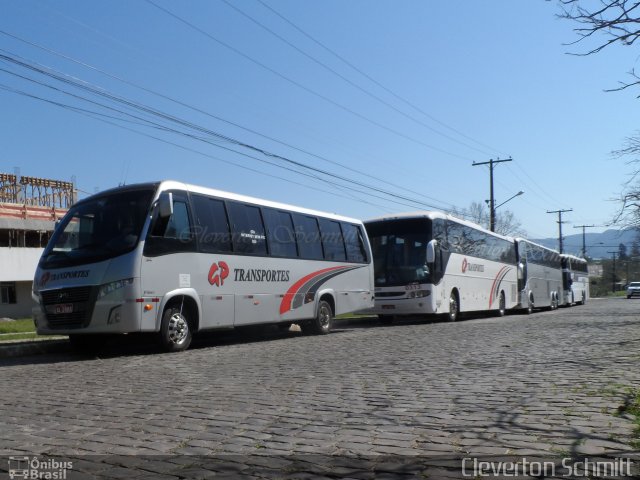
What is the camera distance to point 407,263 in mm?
22141

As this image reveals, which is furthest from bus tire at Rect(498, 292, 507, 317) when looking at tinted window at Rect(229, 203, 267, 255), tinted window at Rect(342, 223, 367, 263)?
tinted window at Rect(229, 203, 267, 255)

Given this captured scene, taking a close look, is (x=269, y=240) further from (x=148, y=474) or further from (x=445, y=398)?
(x=148, y=474)

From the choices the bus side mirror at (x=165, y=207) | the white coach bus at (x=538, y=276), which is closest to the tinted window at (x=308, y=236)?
the bus side mirror at (x=165, y=207)

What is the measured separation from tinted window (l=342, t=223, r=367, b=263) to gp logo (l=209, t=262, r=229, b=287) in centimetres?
601

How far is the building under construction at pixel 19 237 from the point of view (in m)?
41.9

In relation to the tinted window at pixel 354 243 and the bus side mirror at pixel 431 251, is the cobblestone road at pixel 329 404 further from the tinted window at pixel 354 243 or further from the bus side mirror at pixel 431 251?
the bus side mirror at pixel 431 251

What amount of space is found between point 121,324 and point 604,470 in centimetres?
914

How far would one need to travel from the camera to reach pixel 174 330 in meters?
12.5

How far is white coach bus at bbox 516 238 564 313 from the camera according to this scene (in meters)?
34.4

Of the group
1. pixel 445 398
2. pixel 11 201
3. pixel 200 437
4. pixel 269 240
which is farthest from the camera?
pixel 11 201

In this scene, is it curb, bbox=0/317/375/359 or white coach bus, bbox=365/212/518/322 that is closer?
curb, bbox=0/317/375/359

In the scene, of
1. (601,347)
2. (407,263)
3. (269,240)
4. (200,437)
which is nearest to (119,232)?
(269,240)

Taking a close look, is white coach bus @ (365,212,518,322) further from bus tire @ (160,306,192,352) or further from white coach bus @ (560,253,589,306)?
white coach bus @ (560,253,589,306)

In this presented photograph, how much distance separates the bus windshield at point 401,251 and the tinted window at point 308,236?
513 cm
